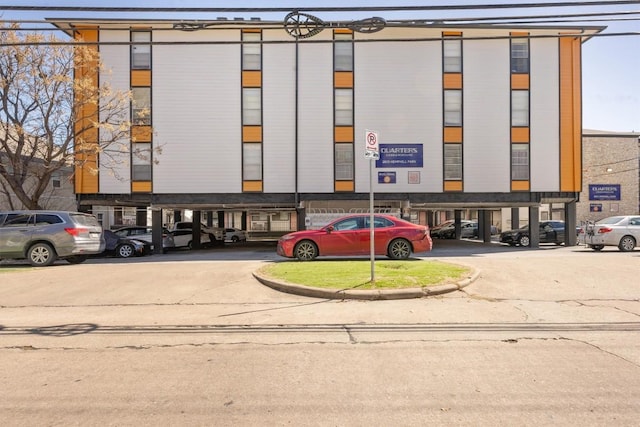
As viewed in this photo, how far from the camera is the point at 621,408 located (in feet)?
10.6

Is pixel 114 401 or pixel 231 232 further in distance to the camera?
pixel 231 232

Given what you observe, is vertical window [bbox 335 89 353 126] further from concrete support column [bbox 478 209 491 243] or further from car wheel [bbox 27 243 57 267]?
car wheel [bbox 27 243 57 267]

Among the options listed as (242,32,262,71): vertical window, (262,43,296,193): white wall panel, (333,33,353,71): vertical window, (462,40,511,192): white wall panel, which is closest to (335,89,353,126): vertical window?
(333,33,353,71): vertical window

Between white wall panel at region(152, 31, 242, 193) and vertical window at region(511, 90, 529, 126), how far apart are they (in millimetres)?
14242

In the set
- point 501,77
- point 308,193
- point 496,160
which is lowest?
point 308,193

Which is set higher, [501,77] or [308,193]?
[501,77]

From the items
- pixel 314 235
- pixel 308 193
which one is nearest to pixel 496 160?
pixel 308 193

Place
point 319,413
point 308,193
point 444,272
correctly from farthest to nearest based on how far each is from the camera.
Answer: point 308,193, point 444,272, point 319,413

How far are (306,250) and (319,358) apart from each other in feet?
25.8

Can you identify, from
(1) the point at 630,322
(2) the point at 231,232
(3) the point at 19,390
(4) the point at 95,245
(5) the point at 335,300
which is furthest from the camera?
(2) the point at 231,232

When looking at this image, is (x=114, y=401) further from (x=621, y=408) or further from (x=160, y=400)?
(x=621, y=408)

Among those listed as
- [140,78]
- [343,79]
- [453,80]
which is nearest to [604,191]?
[453,80]

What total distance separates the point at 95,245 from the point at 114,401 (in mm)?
10201

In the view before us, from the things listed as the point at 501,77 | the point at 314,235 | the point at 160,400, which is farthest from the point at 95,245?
the point at 501,77
